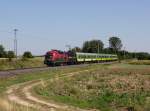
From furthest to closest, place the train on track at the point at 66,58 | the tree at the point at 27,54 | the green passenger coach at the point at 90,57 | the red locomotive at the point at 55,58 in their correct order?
the tree at the point at 27,54, the green passenger coach at the point at 90,57, the train on track at the point at 66,58, the red locomotive at the point at 55,58

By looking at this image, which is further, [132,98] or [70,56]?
[70,56]

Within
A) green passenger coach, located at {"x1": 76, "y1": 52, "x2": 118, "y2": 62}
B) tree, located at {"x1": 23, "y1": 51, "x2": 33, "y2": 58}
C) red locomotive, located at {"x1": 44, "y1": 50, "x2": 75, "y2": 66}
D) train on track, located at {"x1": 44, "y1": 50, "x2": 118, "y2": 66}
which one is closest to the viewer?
red locomotive, located at {"x1": 44, "y1": 50, "x2": 75, "y2": 66}

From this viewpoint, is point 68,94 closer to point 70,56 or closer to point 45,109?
point 45,109

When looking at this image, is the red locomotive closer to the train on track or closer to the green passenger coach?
the train on track

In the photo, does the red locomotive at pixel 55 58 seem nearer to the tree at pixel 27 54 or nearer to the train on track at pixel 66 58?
the train on track at pixel 66 58

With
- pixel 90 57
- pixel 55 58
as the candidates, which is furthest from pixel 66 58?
pixel 90 57

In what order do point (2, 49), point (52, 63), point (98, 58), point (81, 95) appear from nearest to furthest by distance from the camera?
point (81, 95), point (52, 63), point (98, 58), point (2, 49)

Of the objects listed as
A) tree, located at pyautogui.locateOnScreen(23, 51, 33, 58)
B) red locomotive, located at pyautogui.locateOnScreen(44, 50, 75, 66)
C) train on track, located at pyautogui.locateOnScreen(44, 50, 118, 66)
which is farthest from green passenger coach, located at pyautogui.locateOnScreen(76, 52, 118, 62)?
tree, located at pyautogui.locateOnScreen(23, 51, 33, 58)

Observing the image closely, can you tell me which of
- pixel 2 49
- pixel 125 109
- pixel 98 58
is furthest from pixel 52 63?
pixel 2 49

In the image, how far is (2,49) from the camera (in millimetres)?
151000

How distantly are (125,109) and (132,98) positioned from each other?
13.3 ft

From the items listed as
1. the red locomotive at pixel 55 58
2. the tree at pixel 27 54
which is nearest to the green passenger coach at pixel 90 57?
the red locomotive at pixel 55 58

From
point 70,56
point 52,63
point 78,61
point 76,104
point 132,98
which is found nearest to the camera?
point 76,104

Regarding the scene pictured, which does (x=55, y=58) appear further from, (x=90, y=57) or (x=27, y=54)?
(x=27, y=54)
